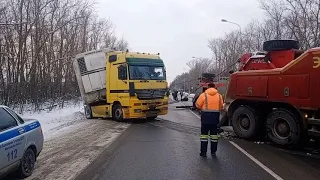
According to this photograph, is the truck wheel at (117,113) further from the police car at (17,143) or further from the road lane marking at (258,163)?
the police car at (17,143)

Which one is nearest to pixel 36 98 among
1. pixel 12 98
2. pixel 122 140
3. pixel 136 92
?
pixel 12 98

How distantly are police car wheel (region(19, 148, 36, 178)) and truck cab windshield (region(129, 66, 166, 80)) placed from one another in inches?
379

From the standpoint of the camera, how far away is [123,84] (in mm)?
16734

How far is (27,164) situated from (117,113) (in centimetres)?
1062

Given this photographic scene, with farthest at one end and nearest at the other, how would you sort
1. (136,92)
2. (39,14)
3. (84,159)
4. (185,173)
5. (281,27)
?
(281,27)
(39,14)
(136,92)
(84,159)
(185,173)

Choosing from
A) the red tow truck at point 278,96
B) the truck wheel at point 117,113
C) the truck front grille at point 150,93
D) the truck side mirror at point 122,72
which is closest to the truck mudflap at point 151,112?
the truck front grille at point 150,93

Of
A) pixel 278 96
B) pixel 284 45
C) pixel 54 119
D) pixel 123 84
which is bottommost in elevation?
pixel 54 119

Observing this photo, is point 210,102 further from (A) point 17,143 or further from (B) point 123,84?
(B) point 123,84

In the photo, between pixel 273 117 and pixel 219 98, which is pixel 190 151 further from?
pixel 273 117

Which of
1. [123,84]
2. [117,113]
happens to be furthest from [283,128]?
[117,113]

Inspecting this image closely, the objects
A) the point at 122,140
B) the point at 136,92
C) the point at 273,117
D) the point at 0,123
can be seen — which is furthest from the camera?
the point at 136,92

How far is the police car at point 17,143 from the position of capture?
6.03 metres

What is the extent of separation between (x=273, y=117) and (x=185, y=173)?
4417 millimetres

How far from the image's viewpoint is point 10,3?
1073 inches
